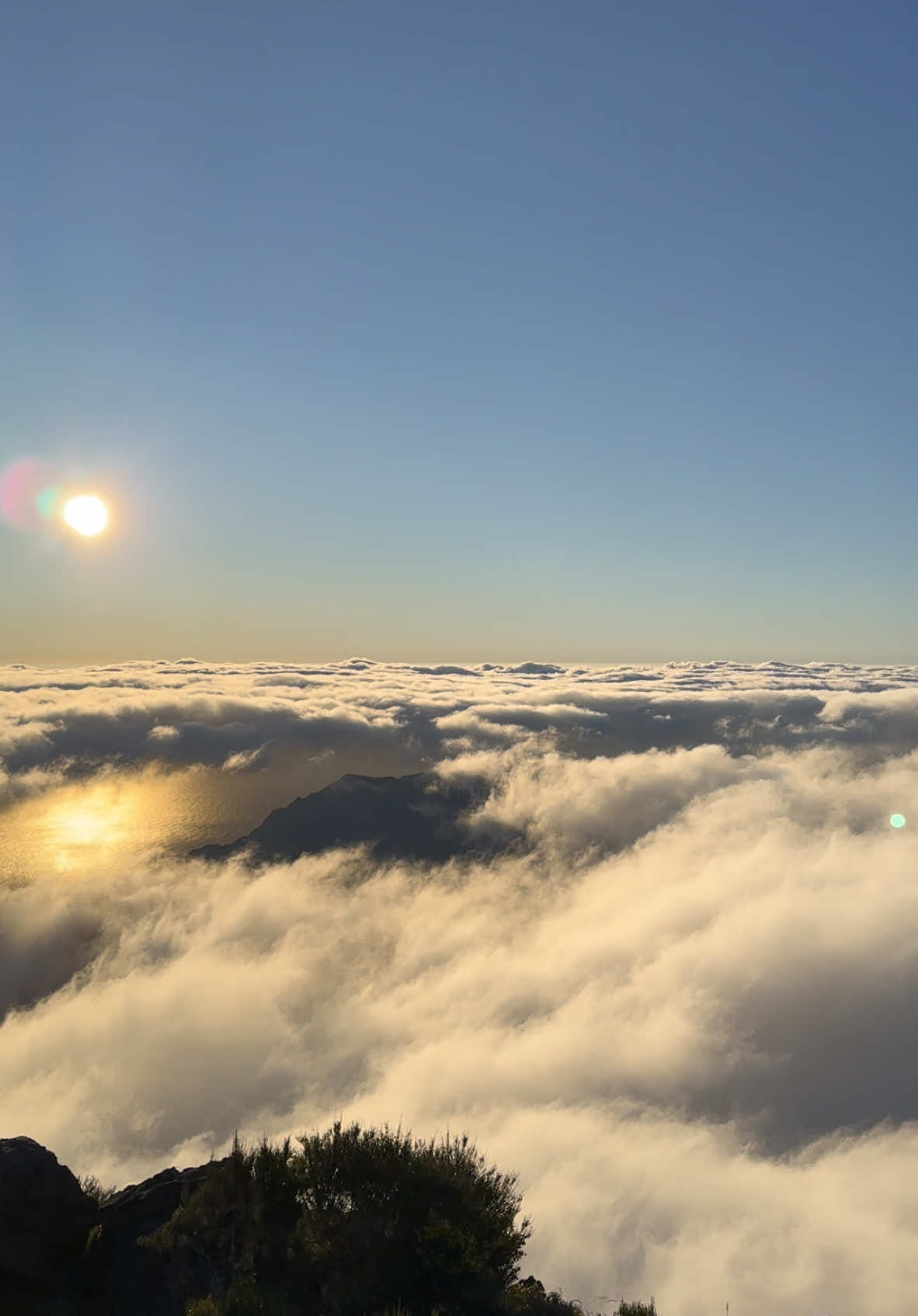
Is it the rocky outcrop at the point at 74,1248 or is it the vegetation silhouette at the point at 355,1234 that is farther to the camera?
the rocky outcrop at the point at 74,1248

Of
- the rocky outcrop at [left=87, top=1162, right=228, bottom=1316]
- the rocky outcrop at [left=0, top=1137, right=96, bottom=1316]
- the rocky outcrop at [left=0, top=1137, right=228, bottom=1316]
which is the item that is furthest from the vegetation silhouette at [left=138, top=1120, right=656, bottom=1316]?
the rocky outcrop at [left=0, top=1137, right=96, bottom=1316]

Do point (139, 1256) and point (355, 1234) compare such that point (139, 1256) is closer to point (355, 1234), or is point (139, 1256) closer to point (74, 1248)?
Result: point (74, 1248)

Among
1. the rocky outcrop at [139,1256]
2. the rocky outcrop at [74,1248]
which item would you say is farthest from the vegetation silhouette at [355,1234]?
the rocky outcrop at [74,1248]

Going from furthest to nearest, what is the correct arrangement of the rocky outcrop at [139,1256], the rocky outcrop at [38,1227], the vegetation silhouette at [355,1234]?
the rocky outcrop at [139,1256], the rocky outcrop at [38,1227], the vegetation silhouette at [355,1234]

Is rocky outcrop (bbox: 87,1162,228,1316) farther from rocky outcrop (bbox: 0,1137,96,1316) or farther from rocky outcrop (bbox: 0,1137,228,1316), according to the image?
rocky outcrop (bbox: 0,1137,96,1316)

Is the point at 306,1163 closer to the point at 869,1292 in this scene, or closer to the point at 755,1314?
the point at 755,1314

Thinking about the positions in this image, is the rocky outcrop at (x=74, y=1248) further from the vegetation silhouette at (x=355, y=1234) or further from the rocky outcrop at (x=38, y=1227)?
the vegetation silhouette at (x=355, y=1234)

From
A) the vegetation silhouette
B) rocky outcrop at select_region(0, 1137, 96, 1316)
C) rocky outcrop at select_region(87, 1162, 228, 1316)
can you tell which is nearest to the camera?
the vegetation silhouette

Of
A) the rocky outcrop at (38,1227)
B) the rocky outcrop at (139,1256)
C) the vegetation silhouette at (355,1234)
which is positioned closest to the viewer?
the vegetation silhouette at (355,1234)

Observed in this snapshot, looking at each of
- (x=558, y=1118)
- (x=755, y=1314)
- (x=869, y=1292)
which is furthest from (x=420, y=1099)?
(x=869, y=1292)
